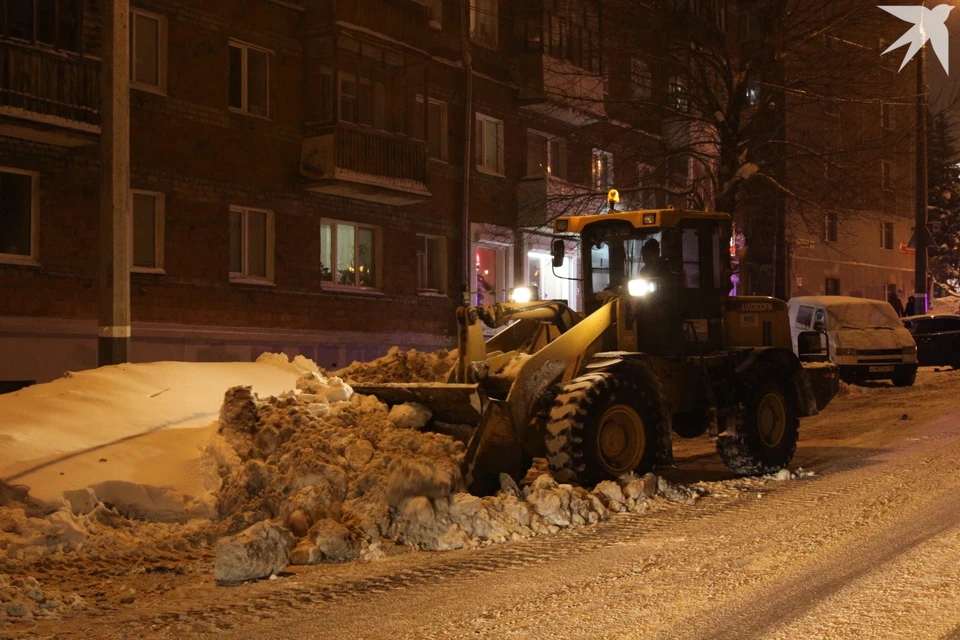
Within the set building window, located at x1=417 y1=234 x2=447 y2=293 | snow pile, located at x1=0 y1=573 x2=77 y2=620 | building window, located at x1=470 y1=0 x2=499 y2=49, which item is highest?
building window, located at x1=470 y1=0 x2=499 y2=49

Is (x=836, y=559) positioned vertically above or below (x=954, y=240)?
below

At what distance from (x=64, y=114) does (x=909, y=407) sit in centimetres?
1447

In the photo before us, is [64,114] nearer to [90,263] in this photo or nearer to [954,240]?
[90,263]

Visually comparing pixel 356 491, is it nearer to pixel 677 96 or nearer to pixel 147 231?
pixel 147 231

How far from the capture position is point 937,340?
25844mm

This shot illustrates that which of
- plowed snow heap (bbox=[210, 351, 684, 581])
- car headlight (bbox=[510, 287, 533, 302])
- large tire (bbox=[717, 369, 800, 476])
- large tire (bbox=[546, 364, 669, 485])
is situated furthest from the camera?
car headlight (bbox=[510, 287, 533, 302])

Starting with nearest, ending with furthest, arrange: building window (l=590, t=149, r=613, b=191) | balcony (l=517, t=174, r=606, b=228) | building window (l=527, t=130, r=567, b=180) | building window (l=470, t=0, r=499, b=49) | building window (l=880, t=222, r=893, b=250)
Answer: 1. balcony (l=517, t=174, r=606, b=228)
2. building window (l=590, t=149, r=613, b=191)
3. building window (l=470, t=0, r=499, b=49)
4. building window (l=527, t=130, r=567, b=180)
5. building window (l=880, t=222, r=893, b=250)

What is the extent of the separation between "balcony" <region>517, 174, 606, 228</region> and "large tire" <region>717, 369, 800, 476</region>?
7.86 m

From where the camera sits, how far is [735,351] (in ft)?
39.3

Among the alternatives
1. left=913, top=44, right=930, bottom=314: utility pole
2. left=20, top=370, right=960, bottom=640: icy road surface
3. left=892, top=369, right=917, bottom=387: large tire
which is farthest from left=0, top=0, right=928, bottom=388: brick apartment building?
left=913, top=44, right=930, bottom=314: utility pole

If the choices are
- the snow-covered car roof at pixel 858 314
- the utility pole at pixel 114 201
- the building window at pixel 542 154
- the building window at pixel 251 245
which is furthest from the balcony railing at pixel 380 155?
the utility pole at pixel 114 201

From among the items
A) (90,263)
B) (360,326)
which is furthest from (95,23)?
(360,326)

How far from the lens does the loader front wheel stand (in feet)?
31.8

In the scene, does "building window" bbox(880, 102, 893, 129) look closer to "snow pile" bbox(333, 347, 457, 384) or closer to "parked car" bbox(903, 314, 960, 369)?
"parked car" bbox(903, 314, 960, 369)
